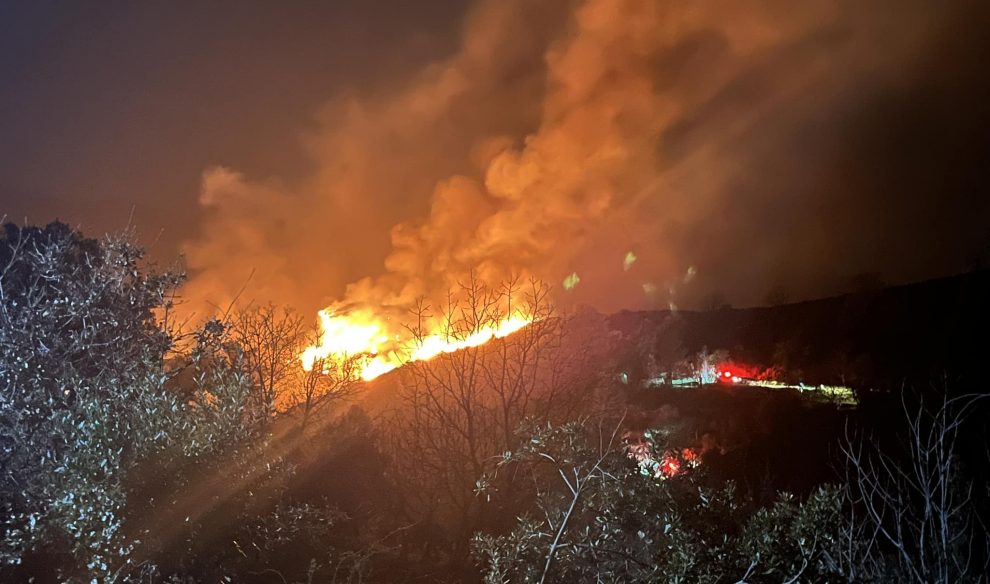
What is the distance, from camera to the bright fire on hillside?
22.6 m

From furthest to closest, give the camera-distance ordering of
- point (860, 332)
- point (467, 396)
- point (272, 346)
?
point (860, 332)
point (467, 396)
point (272, 346)

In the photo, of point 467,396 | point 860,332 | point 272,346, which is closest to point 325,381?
point 272,346

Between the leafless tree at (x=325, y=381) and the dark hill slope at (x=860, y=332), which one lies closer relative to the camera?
the leafless tree at (x=325, y=381)

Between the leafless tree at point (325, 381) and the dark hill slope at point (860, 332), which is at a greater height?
the leafless tree at point (325, 381)

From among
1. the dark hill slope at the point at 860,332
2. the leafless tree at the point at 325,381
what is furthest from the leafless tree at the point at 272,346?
the dark hill slope at the point at 860,332

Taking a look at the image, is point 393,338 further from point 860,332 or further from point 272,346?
point 860,332

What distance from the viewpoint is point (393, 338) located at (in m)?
25.0

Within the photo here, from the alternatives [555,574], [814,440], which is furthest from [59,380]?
[814,440]

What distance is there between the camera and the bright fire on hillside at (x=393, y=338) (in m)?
22.6

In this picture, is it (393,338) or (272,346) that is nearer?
(272,346)

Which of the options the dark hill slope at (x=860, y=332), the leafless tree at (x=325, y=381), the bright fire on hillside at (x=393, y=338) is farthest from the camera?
the dark hill slope at (x=860, y=332)

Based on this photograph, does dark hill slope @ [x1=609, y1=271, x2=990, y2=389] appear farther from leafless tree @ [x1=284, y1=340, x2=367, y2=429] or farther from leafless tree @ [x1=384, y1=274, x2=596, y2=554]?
leafless tree @ [x1=284, y1=340, x2=367, y2=429]

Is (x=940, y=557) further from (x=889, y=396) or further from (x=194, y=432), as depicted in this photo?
(x=889, y=396)

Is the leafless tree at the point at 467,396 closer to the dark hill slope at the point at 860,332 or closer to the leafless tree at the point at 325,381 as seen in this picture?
the leafless tree at the point at 325,381
